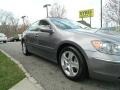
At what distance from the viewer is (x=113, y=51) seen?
4.09 metres

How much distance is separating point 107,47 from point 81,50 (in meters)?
0.55

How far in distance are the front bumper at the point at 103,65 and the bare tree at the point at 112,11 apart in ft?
93.2

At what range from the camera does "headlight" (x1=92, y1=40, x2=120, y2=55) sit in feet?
13.4

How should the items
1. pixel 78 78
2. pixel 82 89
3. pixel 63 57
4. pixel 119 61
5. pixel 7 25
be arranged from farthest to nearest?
1. pixel 7 25
2. pixel 63 57
3. pixel 78 78
4. pixel 82 89
5. pixel 119 61

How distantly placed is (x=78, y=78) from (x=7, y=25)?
272 feet

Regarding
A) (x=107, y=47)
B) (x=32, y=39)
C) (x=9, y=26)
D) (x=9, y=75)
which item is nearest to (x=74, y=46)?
(x=107, y=47)

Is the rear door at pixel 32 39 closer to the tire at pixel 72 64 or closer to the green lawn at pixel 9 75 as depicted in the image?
the green lawn at pixel 9 75

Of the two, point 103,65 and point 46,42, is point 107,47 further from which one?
point 46,42

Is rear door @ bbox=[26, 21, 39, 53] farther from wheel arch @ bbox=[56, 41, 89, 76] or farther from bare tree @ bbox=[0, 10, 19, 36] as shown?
bare tree @ bbox=[0, 10, 19, 36]

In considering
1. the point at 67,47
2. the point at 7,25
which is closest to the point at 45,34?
the point at 67,47

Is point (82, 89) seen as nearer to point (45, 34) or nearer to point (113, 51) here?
point (113, 51)

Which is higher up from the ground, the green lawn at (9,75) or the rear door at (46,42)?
the rear door at (46,42)

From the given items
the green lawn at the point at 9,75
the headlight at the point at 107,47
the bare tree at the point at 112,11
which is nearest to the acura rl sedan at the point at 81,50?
the headlight at the point at 107,47

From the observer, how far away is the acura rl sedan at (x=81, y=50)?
4.09m
